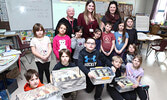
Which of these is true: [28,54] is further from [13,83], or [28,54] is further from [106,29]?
[106,29]

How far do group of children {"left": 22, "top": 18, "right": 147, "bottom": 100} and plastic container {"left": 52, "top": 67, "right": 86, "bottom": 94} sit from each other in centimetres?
22

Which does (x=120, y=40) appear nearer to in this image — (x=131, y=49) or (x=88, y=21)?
(x=131, y=49)

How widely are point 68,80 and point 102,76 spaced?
46 cm

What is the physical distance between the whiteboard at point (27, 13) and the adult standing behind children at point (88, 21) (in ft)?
6.90

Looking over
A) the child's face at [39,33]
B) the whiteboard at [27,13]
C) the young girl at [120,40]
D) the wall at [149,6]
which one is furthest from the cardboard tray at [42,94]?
the wall at [149,6]

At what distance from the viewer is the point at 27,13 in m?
3.54

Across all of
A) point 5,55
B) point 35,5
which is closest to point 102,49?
point 5,55

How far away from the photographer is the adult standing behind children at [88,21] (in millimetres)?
2148

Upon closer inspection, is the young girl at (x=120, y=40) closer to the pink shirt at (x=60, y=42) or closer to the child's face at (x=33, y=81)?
the pink shirt at (x=60, y=42)

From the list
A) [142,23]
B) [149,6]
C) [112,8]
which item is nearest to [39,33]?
[112,8]

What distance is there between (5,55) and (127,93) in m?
2.16

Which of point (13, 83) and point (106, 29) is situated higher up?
point (106, 29)

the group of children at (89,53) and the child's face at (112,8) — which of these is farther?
the child's face at (112,8)

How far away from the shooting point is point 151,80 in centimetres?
255
